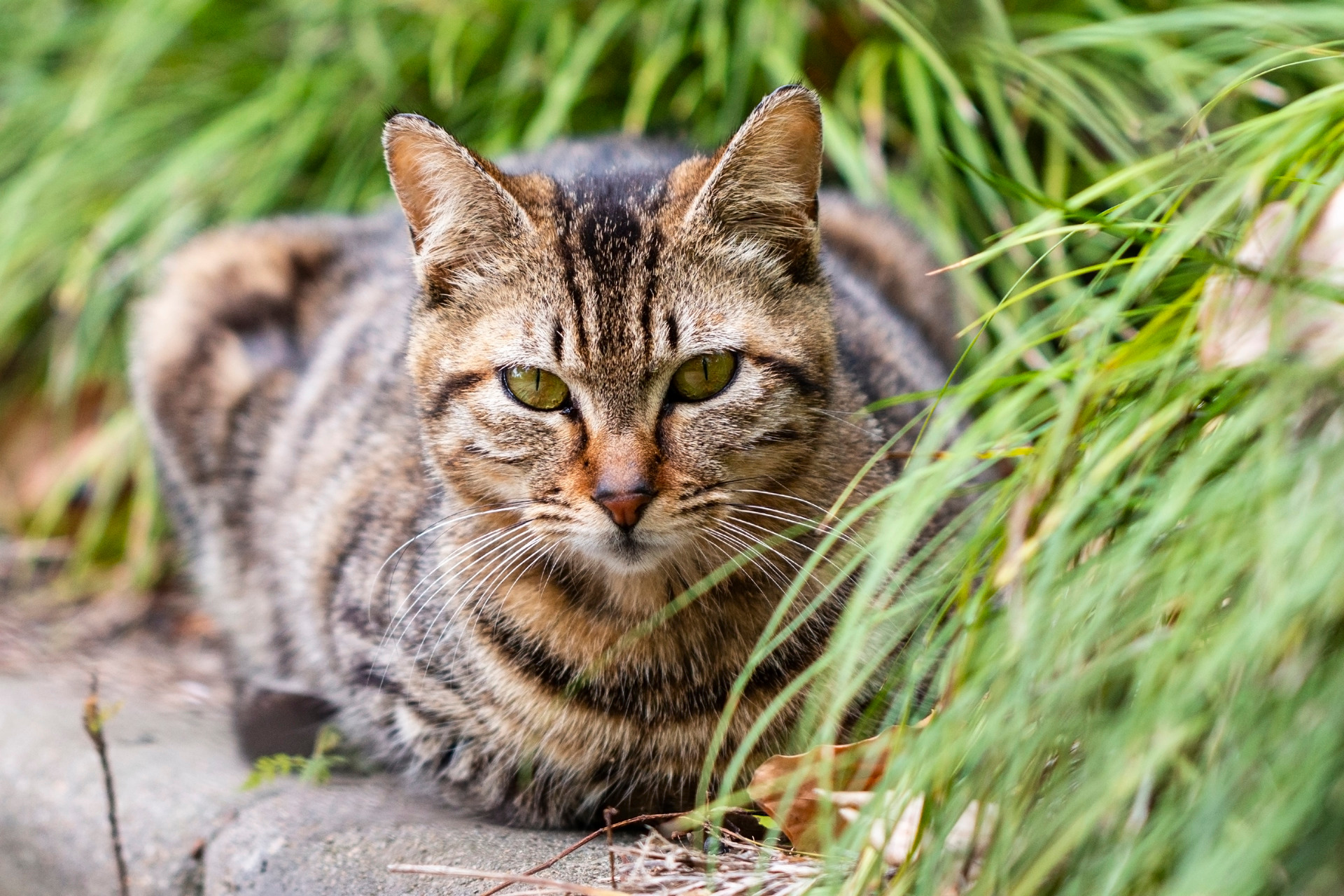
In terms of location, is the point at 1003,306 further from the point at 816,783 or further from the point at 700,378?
the point at 816,783

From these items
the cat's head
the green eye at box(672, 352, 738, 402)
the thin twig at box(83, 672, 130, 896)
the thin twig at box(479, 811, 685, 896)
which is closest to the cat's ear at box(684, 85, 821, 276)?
the cat's head

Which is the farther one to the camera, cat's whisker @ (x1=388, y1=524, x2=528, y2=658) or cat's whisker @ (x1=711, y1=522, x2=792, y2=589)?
cat's whisker @ (x1=388, y1=524, x2=528, y2=658)

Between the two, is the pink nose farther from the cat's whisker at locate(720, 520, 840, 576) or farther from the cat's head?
the cat's whisker at locate(720, 520, 840, 576)

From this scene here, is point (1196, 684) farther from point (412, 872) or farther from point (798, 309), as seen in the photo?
point (412, 872)

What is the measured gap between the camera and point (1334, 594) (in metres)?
1.16

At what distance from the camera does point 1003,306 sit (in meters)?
1.53

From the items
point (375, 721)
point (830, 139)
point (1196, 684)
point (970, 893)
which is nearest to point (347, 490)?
point (375, 721)

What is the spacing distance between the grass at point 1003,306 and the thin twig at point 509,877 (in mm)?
358

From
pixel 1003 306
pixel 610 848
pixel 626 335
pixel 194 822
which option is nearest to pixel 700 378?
pixel 626 335

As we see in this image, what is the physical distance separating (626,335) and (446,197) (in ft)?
1.30

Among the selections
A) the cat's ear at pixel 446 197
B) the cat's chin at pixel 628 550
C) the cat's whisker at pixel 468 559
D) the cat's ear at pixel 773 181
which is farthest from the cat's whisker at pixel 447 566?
the cat's ear at pixel 773 181

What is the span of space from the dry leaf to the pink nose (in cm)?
75

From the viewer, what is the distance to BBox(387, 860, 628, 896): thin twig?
1.57 m

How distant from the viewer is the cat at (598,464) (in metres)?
1.80
